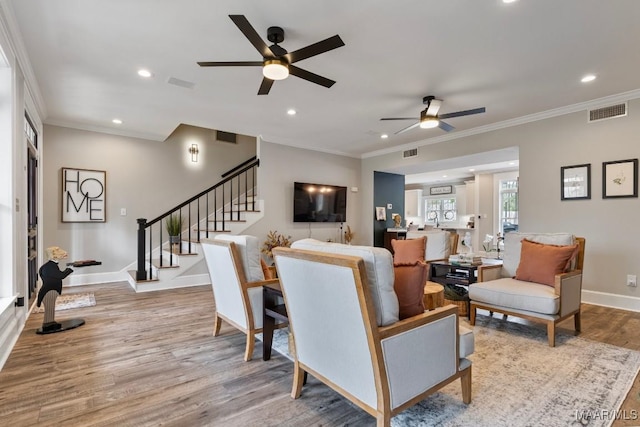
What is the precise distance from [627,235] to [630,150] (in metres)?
1.04

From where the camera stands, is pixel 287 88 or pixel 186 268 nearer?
→ pixel 287 88

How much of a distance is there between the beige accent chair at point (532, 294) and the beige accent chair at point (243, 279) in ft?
7.04

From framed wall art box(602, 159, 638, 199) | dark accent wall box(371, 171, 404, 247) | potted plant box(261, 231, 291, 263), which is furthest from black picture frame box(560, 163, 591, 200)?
potted plant box(261, 231, 291, 263)

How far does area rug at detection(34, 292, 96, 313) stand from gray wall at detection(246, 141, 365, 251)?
103 inches

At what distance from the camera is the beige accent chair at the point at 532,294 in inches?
111

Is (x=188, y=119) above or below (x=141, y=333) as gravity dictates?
above

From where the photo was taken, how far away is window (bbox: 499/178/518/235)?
891 centimetres

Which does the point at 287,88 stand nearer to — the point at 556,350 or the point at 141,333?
the point at 141,333

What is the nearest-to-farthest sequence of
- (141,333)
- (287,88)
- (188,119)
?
(141,333) < (287,88) < (188,119)

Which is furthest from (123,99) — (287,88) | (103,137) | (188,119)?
(287,88)

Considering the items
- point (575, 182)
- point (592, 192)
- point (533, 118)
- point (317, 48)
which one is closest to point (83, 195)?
point (317, 48)

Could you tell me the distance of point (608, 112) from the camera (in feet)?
13.4

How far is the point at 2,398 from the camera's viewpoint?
1986 mm

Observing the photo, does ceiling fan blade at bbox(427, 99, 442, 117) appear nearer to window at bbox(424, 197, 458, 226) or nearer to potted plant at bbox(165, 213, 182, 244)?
potted plant at bbox(165, 213, 182, 244)
